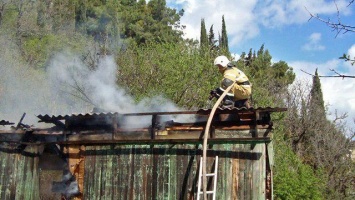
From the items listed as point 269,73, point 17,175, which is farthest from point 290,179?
point 269,73

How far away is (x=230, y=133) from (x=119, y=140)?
2.14 meters

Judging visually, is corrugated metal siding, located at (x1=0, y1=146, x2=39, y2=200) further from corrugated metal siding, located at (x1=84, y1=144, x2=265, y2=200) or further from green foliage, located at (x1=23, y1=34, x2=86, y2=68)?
green foliage, located at (x1=23, y1=34, x2=86, y2=68)

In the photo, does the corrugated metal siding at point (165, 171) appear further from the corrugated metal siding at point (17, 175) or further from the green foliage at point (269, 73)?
the green foliage at point (269, 73)

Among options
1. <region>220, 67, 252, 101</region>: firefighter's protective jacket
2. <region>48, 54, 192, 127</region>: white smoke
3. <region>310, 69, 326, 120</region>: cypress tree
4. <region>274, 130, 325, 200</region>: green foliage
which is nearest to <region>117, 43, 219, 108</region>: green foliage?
<region>48, 54, 192, 127</region>: white smoke

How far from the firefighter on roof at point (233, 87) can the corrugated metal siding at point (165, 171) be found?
3.52ft

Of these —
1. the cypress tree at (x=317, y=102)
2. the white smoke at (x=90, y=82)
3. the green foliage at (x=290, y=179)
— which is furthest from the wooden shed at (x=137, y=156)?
the cypress tree at (x=317, y=102)

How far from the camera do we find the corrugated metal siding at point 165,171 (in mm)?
8375

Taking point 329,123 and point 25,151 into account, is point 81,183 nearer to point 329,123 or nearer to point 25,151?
point 25,151

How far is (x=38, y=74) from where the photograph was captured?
29.1m

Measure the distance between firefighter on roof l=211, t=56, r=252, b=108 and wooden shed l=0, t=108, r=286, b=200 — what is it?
0.49 metres

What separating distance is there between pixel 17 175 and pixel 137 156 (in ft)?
8.66

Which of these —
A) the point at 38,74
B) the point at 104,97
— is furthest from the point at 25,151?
the point at 38,74

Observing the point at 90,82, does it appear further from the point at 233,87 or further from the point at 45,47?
Result: the point at 233,87

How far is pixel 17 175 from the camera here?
9383 mm
